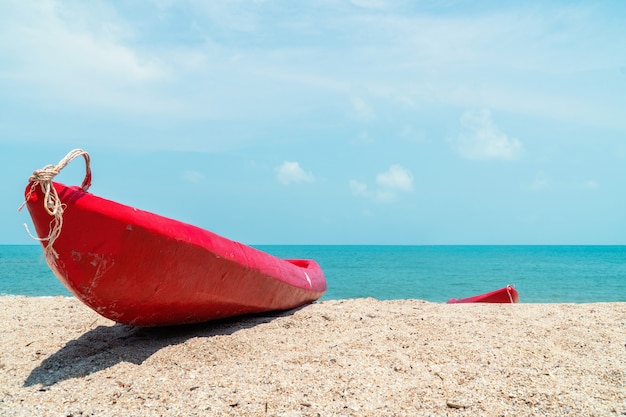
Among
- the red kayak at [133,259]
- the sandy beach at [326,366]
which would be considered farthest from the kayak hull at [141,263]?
the sandy beach at [326,366]

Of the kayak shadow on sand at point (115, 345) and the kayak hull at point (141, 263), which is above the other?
the kayak hull at point (141, 263)

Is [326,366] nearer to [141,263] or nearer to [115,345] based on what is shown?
[141,263]

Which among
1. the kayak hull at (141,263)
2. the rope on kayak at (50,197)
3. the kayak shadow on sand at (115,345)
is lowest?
the kayak shadow on sand at (115,345)

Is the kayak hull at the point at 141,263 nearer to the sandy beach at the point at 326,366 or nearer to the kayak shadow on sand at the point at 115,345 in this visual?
the kayak shadow on sand at the point at 115,345

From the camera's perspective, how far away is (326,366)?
3.28 m

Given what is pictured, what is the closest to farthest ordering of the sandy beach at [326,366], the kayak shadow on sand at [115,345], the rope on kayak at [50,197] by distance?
Result: 1. the sandy beach at [326,366]
2. the rope on kayak at [50,197]
3. the kayak shadow on sand at [115,345]

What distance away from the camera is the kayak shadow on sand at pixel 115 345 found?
3.47 metres

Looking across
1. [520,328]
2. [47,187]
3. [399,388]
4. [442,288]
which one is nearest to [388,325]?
[520,328]

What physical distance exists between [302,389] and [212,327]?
180cm

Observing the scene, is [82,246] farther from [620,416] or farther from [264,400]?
[620,416]

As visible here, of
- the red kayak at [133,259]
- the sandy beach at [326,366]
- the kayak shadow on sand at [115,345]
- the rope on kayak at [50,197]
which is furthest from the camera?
the kayak shadow on sand at [115,345]

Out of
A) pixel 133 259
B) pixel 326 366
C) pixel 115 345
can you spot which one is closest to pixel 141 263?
pixel 133 259

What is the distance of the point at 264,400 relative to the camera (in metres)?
2.76

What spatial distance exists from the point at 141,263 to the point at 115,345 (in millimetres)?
968
